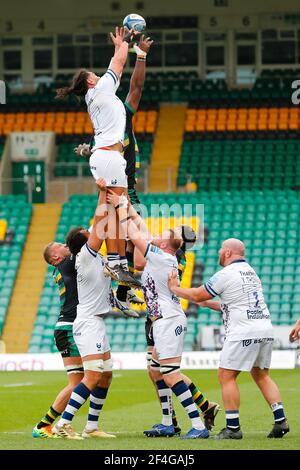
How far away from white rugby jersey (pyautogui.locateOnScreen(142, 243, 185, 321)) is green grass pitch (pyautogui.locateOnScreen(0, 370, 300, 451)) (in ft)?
4.51

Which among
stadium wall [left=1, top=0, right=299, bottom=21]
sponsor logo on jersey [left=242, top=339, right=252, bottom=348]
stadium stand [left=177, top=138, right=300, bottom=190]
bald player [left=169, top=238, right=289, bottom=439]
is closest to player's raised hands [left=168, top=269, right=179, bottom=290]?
bald player [left=169, top=238, right=289, bottom=439]

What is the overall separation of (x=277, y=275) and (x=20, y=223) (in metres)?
7.88

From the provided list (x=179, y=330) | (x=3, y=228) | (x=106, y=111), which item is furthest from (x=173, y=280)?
(x=3, y=228)

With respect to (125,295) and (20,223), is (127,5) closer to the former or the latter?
(20,223)

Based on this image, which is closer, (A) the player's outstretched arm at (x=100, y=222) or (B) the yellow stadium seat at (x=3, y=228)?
(A) the player's outstretched arm at (x=100, y=222)

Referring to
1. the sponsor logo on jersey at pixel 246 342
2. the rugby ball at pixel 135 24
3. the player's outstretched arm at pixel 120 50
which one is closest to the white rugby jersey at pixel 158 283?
the sponsor logo on jersey at pixel 246 342

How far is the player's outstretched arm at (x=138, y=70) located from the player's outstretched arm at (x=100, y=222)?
1287mm

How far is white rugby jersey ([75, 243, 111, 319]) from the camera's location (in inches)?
507

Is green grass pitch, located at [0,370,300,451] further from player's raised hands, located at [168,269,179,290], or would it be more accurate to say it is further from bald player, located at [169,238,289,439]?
player's raised hands, located at [168,269,179,290]

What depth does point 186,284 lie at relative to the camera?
102ft

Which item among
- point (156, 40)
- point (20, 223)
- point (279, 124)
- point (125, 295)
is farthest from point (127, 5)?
point (125, 295)

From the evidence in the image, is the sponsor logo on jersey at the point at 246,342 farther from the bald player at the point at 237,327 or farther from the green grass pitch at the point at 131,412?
the green grass pitch at the point at 131,412

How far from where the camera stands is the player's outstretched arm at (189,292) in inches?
492

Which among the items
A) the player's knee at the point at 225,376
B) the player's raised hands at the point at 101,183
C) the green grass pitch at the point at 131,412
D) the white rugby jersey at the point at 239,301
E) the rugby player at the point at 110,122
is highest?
the rugby player at the point at 110,122
